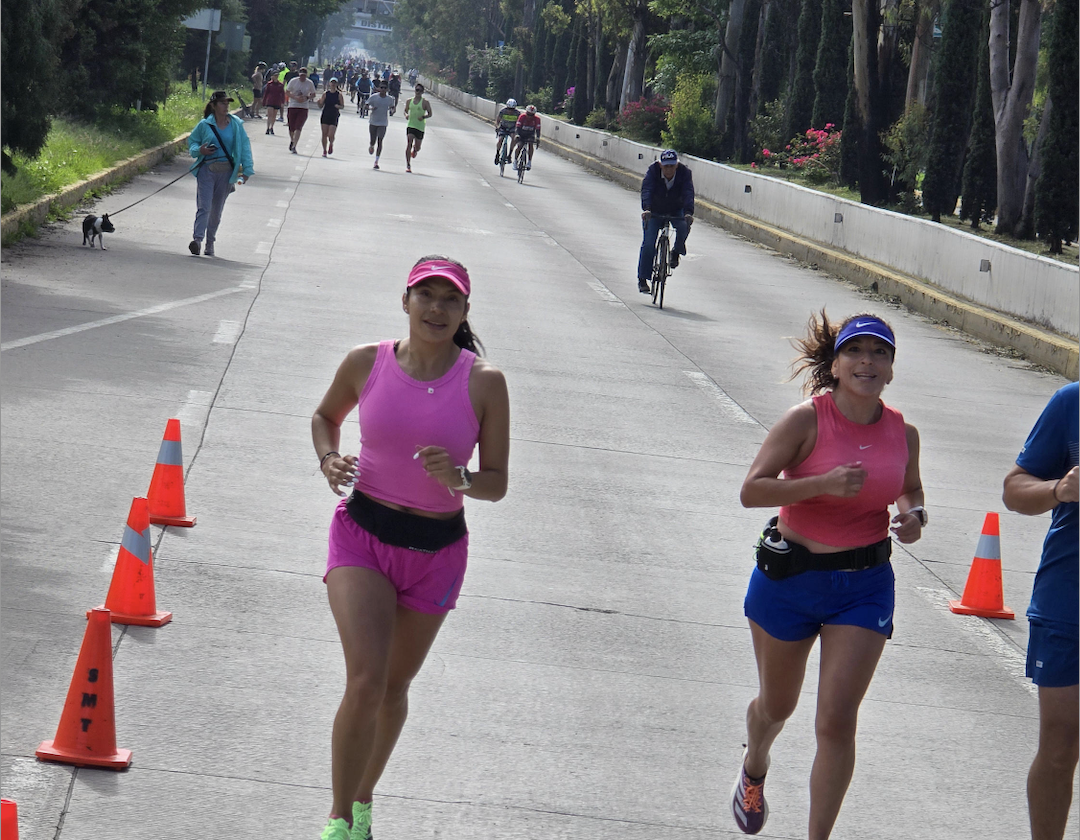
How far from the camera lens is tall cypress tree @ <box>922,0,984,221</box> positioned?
94.4 ft

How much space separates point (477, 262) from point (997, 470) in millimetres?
11643

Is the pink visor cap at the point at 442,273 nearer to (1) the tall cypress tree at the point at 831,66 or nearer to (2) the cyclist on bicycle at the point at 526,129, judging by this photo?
(1) the tall cypress tree at the point at 831,66

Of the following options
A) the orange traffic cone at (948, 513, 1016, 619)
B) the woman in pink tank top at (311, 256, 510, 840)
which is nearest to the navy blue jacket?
the orange traffic cone at (948, 513, 1016, 619)

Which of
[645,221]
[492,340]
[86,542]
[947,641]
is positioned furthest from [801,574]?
[645,221]

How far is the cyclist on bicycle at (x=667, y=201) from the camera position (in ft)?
64.4

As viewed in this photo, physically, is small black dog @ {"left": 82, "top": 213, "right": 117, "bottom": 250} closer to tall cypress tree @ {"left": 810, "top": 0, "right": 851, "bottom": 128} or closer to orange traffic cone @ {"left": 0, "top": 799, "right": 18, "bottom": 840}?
orange traffic cone @ {"left": 0, "top": 799, "right": 18, "bottom": 840}

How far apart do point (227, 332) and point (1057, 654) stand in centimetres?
1088

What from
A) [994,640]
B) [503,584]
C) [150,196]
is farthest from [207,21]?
[994,640]

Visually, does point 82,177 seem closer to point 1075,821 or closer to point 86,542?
point 86,542

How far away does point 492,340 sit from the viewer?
1571 centimetres

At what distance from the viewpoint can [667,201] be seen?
19.8m

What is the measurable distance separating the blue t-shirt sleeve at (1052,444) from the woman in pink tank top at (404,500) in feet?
5.11

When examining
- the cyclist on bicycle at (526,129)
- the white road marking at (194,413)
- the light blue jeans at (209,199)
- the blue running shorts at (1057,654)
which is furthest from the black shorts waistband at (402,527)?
the cyclist on bicycle at (526,129)

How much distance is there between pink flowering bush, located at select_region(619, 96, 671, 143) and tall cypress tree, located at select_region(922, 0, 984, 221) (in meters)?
24.9
